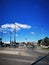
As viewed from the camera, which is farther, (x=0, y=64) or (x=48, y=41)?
(x=48, y=41)

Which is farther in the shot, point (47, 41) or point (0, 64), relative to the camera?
point (47, 41)

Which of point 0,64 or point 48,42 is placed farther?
point 48,42

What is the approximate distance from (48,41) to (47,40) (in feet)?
4.22

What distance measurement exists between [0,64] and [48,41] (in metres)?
27.3

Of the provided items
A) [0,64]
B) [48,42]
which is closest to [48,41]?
[48,42]

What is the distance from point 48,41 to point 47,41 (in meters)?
1.10

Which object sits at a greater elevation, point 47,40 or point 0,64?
point 47,40

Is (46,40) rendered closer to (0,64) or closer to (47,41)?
(47,41)

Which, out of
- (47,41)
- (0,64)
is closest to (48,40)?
(47,41)

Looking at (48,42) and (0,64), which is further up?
(48,42)

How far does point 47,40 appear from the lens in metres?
36.3

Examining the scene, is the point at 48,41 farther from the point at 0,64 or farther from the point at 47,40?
the point at 0,64

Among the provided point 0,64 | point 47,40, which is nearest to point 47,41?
point 47,40

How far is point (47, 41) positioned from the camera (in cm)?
3609
